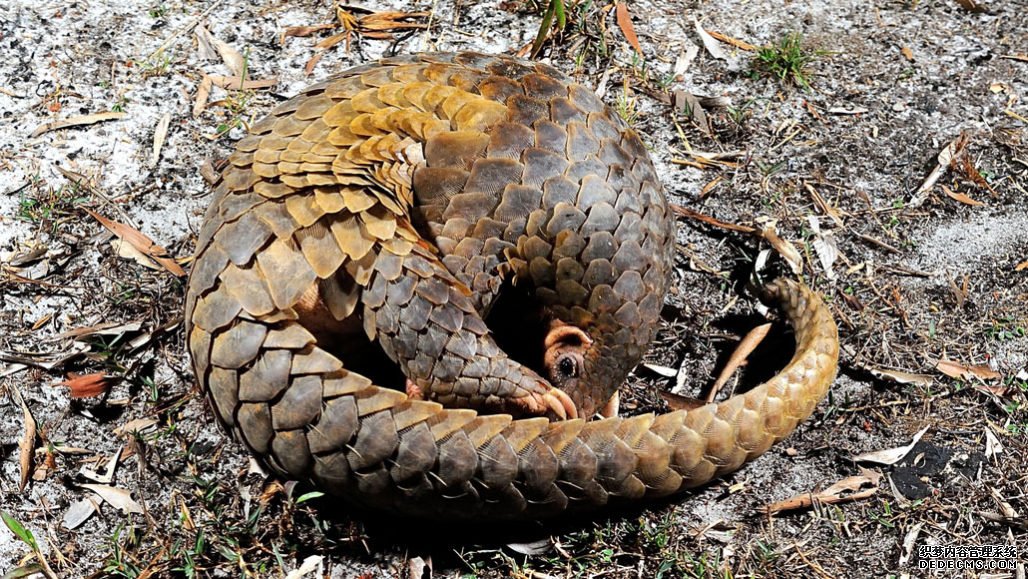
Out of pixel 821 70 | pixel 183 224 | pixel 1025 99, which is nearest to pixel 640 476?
pixel 183 224

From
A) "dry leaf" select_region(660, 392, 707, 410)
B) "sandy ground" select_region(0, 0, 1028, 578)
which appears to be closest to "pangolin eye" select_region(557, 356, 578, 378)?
"sandy ground" select_region(0, 0, 1028, 578)

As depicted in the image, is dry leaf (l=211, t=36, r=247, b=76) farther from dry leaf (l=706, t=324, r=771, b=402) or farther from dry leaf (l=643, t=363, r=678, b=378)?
dry leaf (l=706, t=324, r=771, b=402)

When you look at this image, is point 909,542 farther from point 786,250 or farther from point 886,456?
point 786,250

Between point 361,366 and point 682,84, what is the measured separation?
2319mm

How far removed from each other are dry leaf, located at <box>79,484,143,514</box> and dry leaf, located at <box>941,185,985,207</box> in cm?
353

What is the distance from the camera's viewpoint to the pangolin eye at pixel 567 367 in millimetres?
3229

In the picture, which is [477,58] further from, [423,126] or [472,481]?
[472,481]

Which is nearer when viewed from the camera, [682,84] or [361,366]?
[361,366]

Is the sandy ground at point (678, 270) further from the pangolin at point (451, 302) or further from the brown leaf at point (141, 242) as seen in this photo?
the pangolin at point (451, 302)

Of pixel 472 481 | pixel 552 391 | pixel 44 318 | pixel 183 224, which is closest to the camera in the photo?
pixel 472 481

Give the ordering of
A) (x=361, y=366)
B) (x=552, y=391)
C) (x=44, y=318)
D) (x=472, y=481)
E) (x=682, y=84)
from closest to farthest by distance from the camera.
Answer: (x=472, y=481)
(x=552, y=391)
(x=361, y=366)
(x=44, y=318)
(x=682, y=84)

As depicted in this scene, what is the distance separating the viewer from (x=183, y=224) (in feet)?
13.4

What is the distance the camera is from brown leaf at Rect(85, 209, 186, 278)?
12.9 ft

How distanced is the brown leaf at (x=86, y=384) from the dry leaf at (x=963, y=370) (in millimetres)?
3118
